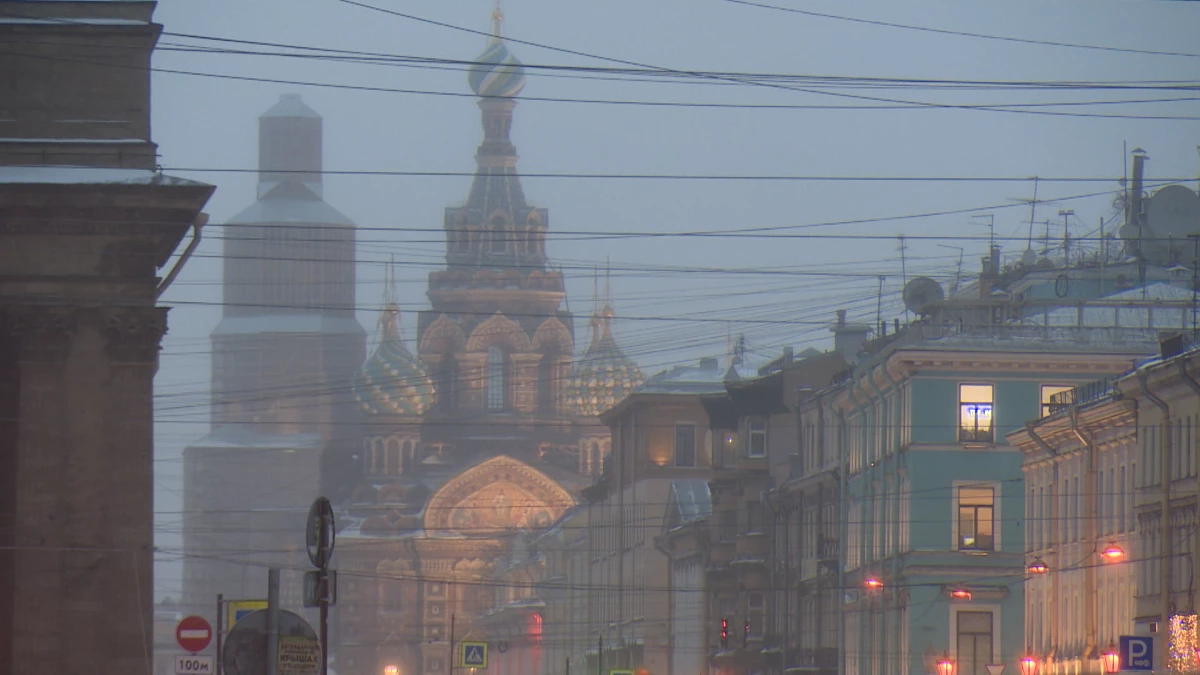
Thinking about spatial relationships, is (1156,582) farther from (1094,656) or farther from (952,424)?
(952,424)

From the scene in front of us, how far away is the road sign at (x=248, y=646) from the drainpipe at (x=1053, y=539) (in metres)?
34.8

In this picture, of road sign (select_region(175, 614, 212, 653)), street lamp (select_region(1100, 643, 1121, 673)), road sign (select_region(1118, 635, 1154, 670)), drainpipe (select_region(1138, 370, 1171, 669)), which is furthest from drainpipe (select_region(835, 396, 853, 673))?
road sign (select_region(175, 614, 212, 653))

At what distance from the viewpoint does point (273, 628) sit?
66.3 feet

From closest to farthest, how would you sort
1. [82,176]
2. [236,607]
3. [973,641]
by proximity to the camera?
[236,607] < [82,176] < [973,641]

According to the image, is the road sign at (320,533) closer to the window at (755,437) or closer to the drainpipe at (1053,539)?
the drainpipe at (1053,539)

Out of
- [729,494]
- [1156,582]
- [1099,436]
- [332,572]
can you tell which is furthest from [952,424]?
[332,572]

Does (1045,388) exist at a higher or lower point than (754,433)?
lower

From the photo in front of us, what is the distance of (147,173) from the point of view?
32938 mm

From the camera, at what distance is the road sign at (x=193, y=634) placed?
2691 cm

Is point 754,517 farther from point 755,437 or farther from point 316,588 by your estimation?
point 316,588

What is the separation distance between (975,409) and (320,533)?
40.4 m

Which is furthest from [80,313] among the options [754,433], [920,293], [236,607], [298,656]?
[754,433]

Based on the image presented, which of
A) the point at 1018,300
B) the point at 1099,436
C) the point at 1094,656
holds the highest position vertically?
the point at 1018,300

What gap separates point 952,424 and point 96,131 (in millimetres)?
31024
